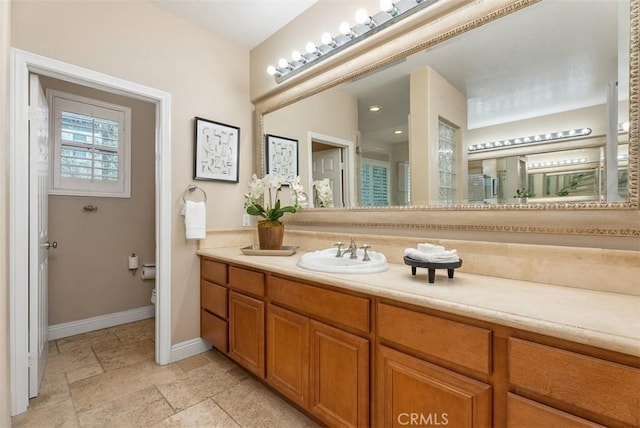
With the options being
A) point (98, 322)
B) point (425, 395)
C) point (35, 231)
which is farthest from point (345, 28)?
point (98, 322)

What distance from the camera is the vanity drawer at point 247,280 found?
1.79 metres

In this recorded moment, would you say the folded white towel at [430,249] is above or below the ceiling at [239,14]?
below

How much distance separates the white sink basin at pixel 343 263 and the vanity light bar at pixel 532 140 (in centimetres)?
73

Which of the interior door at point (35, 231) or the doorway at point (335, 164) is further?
the doorway at point (335, 164)

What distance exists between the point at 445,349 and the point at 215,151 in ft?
7.19

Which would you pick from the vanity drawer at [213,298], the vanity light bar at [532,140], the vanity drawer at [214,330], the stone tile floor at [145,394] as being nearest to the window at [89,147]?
the stone tile floor at [145,394]

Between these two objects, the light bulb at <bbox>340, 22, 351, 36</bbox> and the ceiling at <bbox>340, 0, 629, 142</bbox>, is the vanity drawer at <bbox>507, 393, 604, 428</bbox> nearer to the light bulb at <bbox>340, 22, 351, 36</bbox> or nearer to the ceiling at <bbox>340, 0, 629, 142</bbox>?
the ceiling at <bbox>340, 0, 629, 142</bbox>

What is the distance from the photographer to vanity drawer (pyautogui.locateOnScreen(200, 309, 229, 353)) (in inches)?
83.6

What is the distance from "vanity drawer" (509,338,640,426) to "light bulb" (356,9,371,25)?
5.76ft

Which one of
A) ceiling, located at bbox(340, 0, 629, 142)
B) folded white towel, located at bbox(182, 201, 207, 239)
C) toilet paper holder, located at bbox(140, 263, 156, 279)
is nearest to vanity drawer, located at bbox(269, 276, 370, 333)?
folded white towel, located at bbox(182, 201, 207, 239)

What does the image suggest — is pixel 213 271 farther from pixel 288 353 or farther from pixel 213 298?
pixel 288 353

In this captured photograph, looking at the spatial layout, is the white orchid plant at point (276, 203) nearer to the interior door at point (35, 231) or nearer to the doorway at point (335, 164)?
the doorway at point (335, 164)

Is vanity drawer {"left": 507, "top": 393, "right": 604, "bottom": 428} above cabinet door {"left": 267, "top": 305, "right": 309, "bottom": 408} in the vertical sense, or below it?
above

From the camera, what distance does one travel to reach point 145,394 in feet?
6.10
